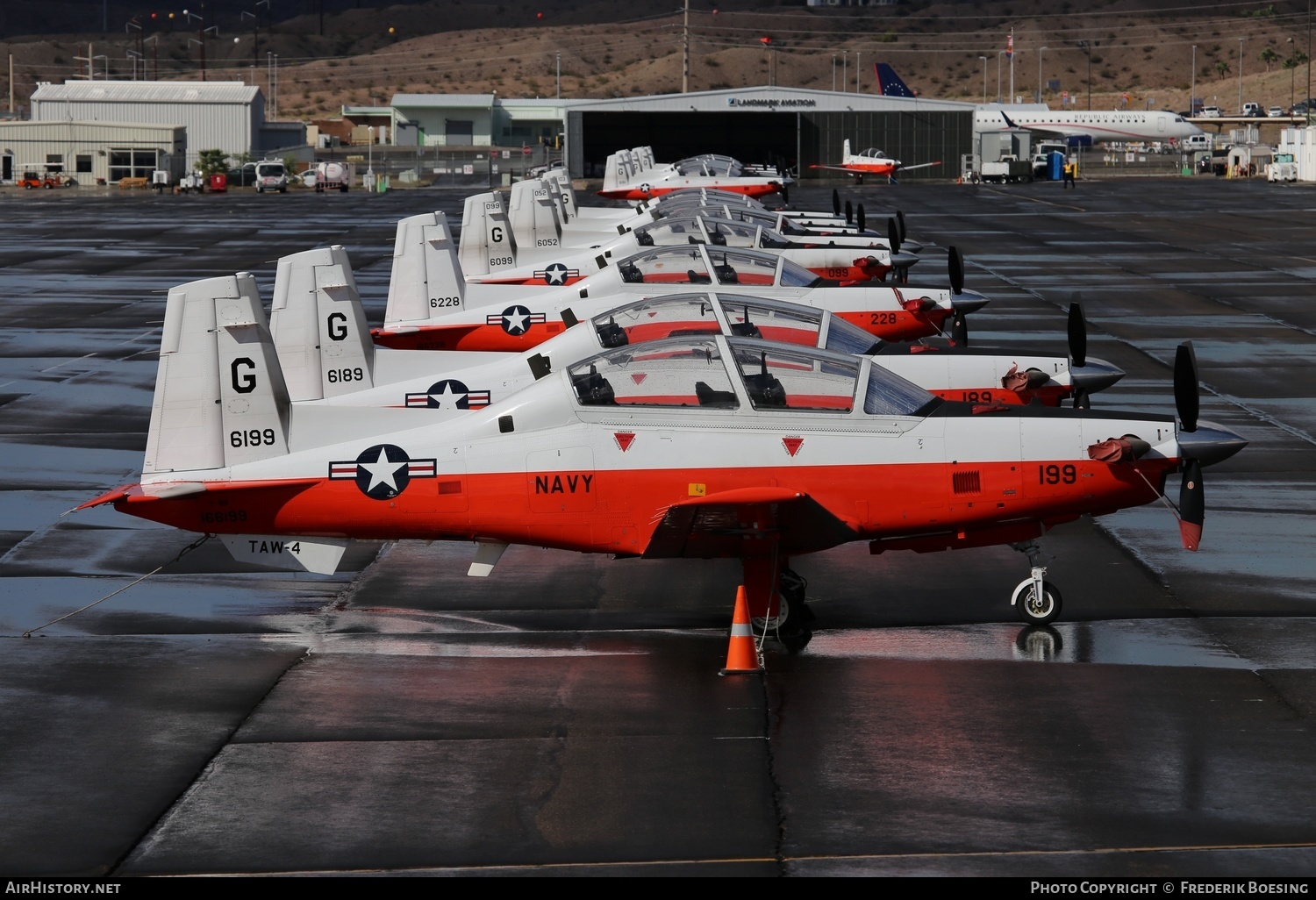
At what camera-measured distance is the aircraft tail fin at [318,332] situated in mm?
16047

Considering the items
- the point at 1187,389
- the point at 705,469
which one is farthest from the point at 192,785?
the point at 1187,389

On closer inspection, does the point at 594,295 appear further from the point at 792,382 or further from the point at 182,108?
the point at 182,108

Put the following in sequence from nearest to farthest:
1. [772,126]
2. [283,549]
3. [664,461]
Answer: [664,461] < [283,549] < [772,126]

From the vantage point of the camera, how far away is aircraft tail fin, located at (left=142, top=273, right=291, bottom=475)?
12094 mm

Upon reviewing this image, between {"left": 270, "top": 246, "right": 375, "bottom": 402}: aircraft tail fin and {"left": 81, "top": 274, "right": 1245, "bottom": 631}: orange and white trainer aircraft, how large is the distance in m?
3.99

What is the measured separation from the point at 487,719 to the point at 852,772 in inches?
93.1

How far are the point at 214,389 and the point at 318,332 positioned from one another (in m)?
3.98

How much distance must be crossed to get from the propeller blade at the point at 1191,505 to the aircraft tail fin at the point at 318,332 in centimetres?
822

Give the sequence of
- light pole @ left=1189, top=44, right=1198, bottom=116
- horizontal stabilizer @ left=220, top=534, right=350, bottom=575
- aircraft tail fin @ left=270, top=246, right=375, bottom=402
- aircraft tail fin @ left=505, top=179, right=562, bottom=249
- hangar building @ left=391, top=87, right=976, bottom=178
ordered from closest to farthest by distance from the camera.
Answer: horizontal stabilizer @ left=220, top=534, right=350, bottom=575
aircraft tail fin @ left=270, top=246, right=375, bottom=402
aircraft tail fin @ left=505, top=179, right=562, bottom=249
hangar building @ left=391, top=87, right=976, bottom=178
light pole @ left=1189, top=44, right=1198, bottom=116

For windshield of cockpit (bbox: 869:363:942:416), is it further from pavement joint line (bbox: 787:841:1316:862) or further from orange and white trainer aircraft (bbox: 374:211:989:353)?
orange and white trainer aircraft (bbox: 374:211:989:353)

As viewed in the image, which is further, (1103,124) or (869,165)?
(1103,124)

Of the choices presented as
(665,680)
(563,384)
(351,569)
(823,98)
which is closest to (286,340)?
(351,569)

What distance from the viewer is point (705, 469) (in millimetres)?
11641

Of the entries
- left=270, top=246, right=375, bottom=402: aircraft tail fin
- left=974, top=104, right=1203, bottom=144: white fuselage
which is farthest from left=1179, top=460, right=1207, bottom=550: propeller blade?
left=974, top=104, right=1203, bottom=144: white fuselage
